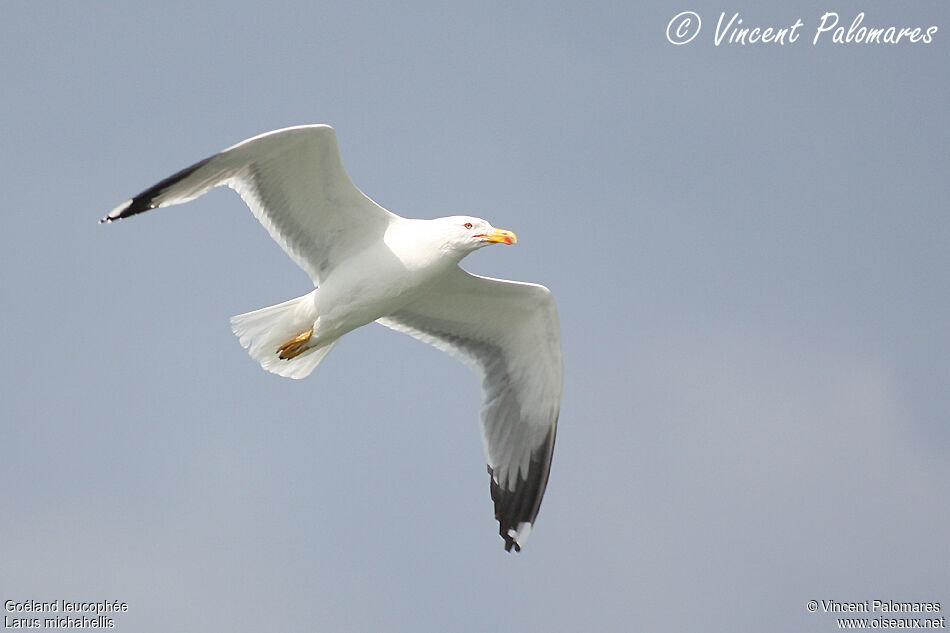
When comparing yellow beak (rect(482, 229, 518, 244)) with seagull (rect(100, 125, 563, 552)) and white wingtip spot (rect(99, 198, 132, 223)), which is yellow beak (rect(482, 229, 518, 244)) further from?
white wingtip spot (rect(99, 198, 132, 223))

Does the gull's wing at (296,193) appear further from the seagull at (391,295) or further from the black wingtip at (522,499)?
the black wingtip at (522,499)

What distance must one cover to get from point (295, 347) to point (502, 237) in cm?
202

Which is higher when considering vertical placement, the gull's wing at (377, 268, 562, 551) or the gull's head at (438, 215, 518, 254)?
the gull's head at (438, 215, 518, 254)

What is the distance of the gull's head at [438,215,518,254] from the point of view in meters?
9.29

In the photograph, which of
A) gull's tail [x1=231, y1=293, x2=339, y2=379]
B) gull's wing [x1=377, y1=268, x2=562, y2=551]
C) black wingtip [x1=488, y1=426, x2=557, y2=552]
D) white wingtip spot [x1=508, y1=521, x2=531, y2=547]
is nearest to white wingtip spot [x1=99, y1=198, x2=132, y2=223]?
gull's tail [x1=231, y1=293, x2=339, y2=379]

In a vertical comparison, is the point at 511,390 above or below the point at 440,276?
below

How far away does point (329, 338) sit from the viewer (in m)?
10.0

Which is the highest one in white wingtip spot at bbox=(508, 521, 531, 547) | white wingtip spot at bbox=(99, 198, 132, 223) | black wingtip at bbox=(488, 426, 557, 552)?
white wingtip spot at bbox=(99, 198, 132, 223)

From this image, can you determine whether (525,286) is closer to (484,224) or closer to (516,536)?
(484,224)

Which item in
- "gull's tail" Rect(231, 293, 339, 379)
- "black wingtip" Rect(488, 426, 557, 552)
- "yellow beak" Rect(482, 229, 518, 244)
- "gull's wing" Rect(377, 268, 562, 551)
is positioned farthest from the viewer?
"black wingtip" Rect(488, 426, 557, 552)

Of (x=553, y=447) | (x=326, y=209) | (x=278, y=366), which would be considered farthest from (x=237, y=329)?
(x=553, y=447)

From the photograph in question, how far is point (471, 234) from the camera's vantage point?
9.33 meters

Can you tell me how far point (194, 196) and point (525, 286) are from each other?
2.89m

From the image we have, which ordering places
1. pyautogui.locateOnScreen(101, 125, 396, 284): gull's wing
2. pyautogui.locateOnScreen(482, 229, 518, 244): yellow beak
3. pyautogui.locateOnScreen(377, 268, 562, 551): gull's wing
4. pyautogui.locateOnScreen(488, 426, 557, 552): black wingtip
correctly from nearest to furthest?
pyautogui.locateOnScreen(101, 125, 396, 284): gull's wing < pyautogui.locateOnScreen(482, 229, 518, 244): yellow beak < pyautogui.locateOnScreen(377, 268, 562, 551): gull's wing < pyautogui.locateOnScreen(488, 426, 557, 552): black wingtip
